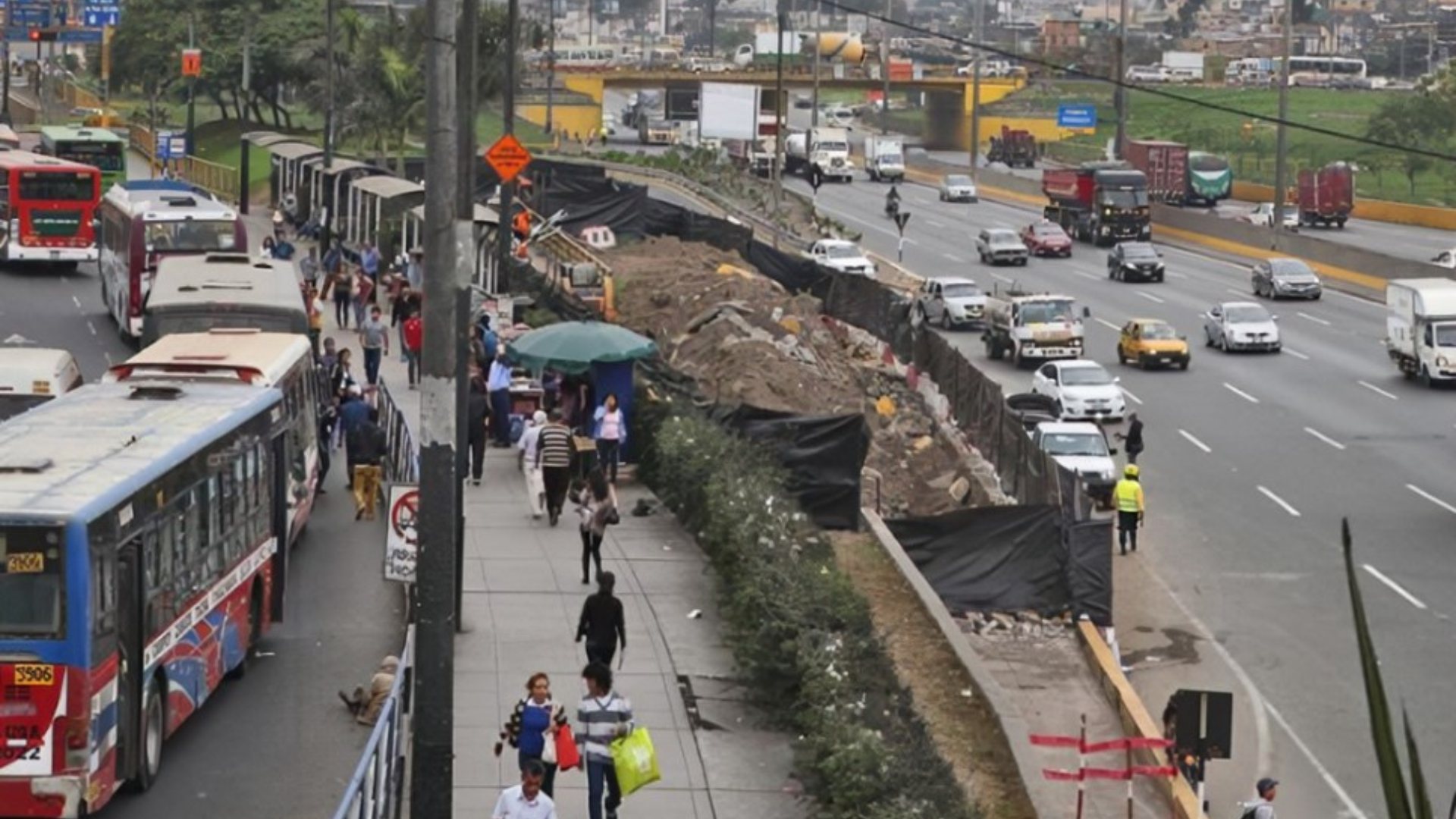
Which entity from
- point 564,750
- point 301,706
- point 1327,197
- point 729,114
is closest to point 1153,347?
point 301,706

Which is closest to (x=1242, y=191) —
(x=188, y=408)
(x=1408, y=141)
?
(x=1408, y=141)

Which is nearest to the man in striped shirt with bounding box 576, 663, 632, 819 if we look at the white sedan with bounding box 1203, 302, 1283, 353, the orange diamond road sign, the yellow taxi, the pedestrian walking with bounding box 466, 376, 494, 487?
the pedestrian walking with bounding box 466, 376, 494, 487

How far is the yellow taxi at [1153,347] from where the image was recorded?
55562mm

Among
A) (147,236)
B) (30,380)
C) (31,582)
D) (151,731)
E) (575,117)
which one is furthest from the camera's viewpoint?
(575,117)

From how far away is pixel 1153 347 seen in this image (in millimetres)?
55469

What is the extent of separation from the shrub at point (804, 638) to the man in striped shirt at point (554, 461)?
1.46 meters

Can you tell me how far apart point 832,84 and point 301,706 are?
476 ft

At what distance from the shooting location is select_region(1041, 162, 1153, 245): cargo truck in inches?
3406

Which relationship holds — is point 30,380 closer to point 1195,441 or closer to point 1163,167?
point 1195,441

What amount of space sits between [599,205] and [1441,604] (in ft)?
134

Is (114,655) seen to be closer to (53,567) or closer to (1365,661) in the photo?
(53,567)

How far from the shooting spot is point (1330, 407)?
163 feet

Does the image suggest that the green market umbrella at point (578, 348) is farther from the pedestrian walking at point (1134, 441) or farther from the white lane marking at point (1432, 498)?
the white lane marking at point (1432, 498)

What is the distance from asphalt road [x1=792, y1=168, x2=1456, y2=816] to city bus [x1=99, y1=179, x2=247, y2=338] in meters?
17.0
